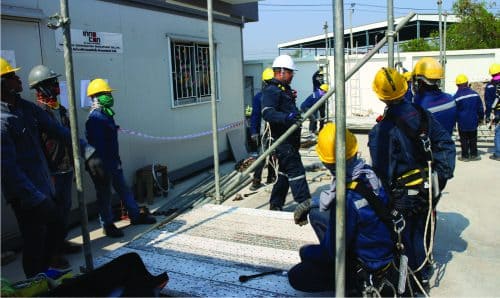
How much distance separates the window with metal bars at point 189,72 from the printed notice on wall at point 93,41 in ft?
4.97

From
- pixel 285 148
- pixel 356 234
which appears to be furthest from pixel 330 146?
pixel 285 148

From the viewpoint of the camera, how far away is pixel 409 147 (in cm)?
348

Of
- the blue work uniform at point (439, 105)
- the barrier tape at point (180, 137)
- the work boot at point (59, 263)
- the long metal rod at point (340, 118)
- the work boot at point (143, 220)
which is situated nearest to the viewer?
the long metal rod at point (340, 118)

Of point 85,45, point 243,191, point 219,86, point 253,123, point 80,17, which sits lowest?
point 243,191

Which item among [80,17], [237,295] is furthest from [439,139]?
[80,17]

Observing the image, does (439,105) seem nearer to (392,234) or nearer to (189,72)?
(392,234)

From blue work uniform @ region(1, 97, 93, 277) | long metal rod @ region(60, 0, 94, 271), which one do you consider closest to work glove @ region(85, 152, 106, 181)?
blue work uniform @ region(1, 97, 93, 277)

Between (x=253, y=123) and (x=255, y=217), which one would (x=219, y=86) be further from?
(x=255, y=217)

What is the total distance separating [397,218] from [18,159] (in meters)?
3.02

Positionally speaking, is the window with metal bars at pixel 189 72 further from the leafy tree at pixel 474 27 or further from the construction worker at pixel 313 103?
the leafy tree at pixel 474 27

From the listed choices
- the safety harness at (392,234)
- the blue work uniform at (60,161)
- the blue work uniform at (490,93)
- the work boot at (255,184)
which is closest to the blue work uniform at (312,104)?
the blue work uniform at (490,93)

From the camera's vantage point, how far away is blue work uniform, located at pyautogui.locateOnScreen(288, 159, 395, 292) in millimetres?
2992

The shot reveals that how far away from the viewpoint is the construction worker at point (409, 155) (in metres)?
3.47

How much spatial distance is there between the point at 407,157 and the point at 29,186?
2987mm
